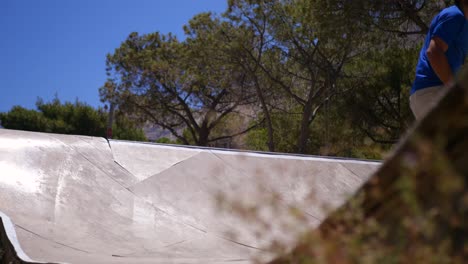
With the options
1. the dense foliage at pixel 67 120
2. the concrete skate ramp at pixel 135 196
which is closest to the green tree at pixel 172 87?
the dense foliage at pixel 67 120

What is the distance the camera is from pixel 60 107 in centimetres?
3173

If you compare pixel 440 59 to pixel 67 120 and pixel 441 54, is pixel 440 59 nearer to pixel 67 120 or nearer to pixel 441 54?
pixel 441 54

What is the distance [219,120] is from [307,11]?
10.7 m

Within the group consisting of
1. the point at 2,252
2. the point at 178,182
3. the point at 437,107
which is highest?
the point at 437,107

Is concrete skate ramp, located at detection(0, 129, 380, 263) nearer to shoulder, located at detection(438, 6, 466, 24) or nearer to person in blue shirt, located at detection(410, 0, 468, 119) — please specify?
person in blue shirt, located at detection(410, 0, 468, 119)

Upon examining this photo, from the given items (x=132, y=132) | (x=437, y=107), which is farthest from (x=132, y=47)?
(x=437, y=107)

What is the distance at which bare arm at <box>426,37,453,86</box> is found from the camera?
3043mm

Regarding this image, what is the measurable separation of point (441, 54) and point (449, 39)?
126mm

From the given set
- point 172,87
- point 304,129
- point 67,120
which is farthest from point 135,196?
point 67,120

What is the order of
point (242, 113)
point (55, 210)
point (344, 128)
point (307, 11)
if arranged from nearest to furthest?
point (55, 210), point (307, 11), point (344, 128), point (242, 113)

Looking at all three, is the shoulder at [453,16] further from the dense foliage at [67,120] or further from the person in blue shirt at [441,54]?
the dense foliage at [67,120]

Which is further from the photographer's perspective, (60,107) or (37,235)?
(60,107)

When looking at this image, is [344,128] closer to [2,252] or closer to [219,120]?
[219,120]

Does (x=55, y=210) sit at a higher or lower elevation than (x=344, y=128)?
lower
